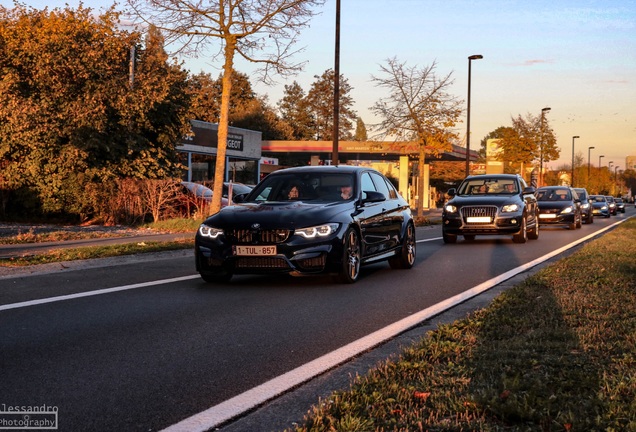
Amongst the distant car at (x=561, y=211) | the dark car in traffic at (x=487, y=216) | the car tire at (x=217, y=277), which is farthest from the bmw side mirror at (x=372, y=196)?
the distant car at (x=561, y=211)

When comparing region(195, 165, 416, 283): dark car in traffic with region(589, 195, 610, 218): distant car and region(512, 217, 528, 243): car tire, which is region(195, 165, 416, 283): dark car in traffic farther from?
region(589, 195, 610, 218): distant car

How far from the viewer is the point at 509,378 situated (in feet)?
14.9

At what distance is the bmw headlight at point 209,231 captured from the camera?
9719 millimetres

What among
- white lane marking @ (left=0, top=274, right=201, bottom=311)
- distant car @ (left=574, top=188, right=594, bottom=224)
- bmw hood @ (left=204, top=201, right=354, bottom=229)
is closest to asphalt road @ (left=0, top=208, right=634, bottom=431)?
white lane marking @ (left=0, top=274, right=201, bottom=311)

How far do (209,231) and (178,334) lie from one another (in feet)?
10.8

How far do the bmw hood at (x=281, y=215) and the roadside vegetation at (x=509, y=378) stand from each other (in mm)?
2896

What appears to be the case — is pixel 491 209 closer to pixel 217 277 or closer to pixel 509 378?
pixel 217 277

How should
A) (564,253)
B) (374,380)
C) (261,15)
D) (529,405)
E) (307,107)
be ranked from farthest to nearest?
(307,107), (261,15), (564,253), (374,380), (529,405)

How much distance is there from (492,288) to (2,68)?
1903 centimetres

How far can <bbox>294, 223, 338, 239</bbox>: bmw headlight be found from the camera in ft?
31.2

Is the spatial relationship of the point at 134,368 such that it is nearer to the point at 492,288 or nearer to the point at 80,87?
the point at 492,288

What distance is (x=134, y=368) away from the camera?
5.35 metres

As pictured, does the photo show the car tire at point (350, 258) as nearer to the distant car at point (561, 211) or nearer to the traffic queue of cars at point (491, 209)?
the traffic queue of cars at point (491, 209)

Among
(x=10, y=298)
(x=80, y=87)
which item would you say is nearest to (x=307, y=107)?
(x=80, y=87)
